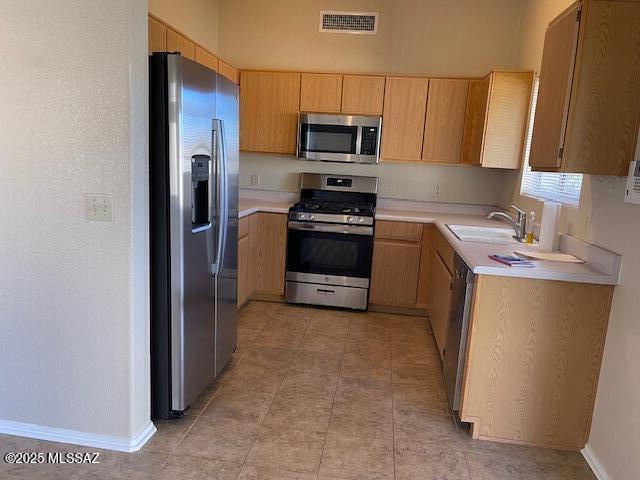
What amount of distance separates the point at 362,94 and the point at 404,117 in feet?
1.43

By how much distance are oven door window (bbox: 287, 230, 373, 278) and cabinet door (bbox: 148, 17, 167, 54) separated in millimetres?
1874

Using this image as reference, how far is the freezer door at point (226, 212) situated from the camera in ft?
7.94

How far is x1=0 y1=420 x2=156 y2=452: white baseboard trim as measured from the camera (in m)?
2.09

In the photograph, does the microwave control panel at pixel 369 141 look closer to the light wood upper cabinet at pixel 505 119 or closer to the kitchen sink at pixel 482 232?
the light wood upper cabinet at pixel 505 119

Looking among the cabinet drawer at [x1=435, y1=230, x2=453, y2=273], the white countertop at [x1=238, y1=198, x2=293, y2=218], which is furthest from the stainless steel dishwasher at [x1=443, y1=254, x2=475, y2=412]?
the white countertop at [x1=238, y1=198, x2=293, y2=218]

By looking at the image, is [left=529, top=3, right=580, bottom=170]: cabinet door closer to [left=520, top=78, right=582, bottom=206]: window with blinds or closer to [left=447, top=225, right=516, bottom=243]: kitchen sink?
[left=520, top=78, right=582, bottom=206]: window with blinds

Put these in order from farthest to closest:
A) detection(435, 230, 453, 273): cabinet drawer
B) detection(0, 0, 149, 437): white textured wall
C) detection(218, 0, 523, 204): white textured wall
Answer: detection(218, 0, 523, 204): white textured wall, detection(435, 230, 453, 273): cabinet drawer, detection(0, 0, 149, 437): white textured wall

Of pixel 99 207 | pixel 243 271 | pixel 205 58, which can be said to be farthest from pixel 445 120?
pixel 99 207

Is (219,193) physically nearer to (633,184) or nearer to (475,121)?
(633,184)

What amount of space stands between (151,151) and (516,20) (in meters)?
3.65

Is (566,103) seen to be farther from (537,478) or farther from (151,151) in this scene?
(151,151)

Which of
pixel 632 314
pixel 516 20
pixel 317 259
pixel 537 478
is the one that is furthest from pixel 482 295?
pixel 516 20

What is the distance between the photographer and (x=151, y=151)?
6.78 feet

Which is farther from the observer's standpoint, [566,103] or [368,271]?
[368,271]
